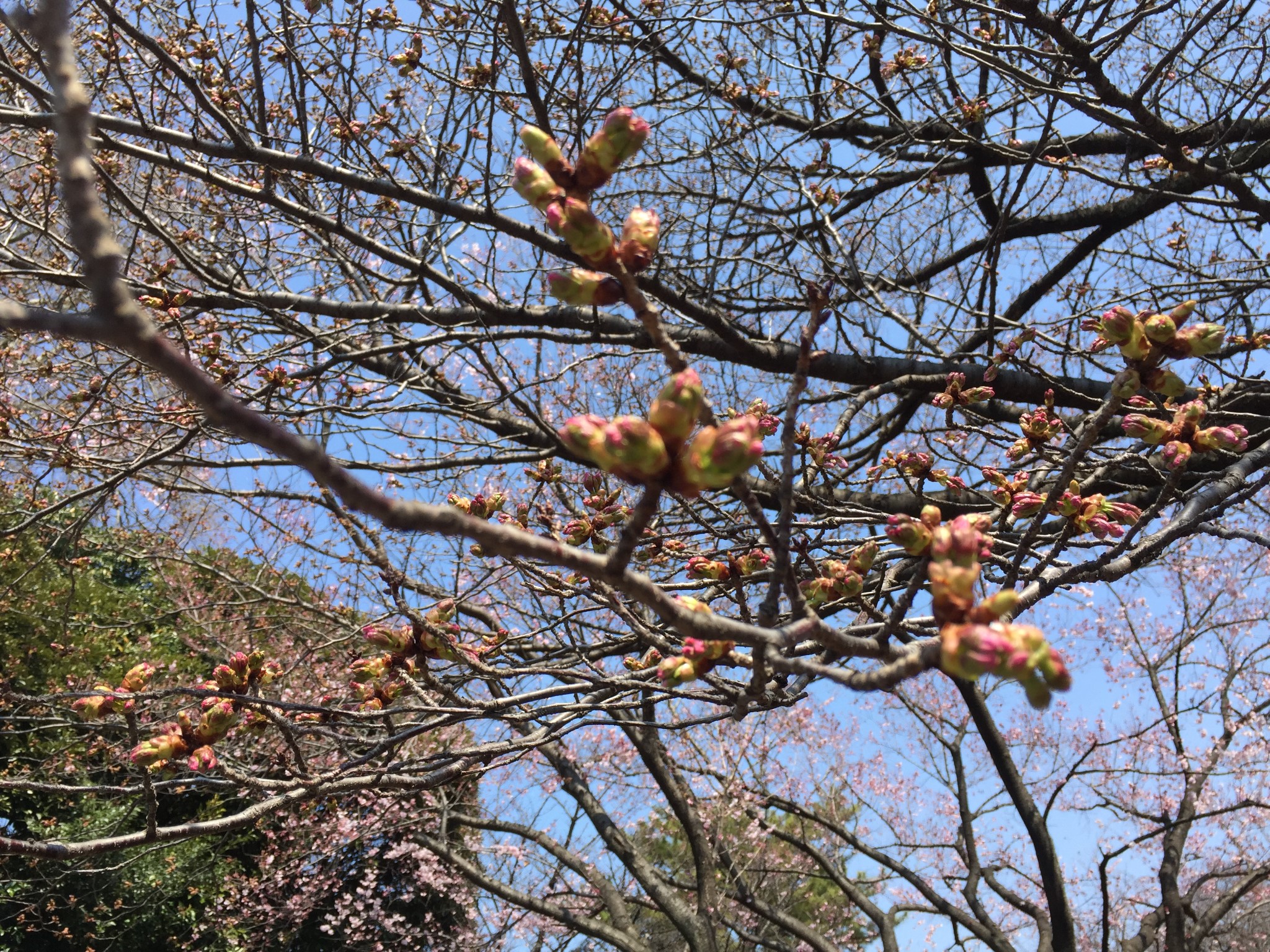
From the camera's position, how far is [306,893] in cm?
746

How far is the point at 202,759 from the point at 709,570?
1.20m

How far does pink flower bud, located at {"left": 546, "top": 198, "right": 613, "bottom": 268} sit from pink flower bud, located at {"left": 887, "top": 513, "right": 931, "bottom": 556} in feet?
2.11

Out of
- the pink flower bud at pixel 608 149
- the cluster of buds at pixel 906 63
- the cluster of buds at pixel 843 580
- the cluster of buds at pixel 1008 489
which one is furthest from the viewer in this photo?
the cluster of buds at pixel 906 63

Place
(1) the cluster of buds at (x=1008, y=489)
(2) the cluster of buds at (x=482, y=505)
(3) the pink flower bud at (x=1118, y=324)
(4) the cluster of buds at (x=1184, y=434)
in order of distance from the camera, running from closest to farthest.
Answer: (3) the pink flower bud at (x=1118, y=324)
(4) the cluster of buds at (x=1184, y=434)
(1) the cluster of buds at (x=1008, y=489)
(2) the cluster of buds at (x=482, y=505)

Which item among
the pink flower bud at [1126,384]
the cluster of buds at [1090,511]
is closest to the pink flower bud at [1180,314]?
the pink flower bud at [1126,384]

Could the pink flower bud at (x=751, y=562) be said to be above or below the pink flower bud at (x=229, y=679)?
above

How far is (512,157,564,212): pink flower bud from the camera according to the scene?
1112 mm

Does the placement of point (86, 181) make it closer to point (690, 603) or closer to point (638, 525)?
point (638, 525)

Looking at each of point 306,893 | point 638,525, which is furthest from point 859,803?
point 638,525

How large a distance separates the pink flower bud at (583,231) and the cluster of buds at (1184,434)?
4.25ft

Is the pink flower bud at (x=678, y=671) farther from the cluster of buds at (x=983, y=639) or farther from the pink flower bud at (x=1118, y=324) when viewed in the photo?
the pink flower bud at (x=1118, y=324)

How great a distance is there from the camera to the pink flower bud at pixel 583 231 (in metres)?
1.04

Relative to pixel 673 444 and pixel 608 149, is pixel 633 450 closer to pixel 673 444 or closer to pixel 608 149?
pixel 673 444

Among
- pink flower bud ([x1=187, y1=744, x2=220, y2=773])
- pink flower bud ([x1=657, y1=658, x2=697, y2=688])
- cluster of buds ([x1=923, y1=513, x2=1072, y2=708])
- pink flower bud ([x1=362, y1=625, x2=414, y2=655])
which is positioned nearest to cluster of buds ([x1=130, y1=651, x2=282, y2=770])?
pink flower bud ([x1=187, y1=744, x2=220, y2=773])
